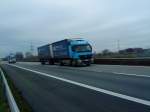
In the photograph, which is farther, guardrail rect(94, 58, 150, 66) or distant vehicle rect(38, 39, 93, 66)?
distant vehicle rect(38, 39, 93, 66)

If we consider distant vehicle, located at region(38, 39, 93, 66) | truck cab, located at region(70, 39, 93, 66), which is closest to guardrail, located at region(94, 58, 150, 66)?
truck cab, located at region(70, 39, 93, 66)

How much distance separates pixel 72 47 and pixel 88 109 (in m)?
34.0

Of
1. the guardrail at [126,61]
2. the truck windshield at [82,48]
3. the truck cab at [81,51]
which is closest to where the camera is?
the guardrail at [126,61]

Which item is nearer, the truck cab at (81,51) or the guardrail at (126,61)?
the guardrail at (126,61)

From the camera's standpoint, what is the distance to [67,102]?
1186 centimetres

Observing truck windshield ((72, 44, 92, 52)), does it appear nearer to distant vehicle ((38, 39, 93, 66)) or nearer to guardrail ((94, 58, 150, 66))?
distant vehicle ((38, 39, 93, 66))

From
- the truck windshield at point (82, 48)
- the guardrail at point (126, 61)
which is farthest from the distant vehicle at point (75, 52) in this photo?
the guardrail at point (126, 61)

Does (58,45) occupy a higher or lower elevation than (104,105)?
higher

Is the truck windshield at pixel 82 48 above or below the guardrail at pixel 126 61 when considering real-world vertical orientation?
above

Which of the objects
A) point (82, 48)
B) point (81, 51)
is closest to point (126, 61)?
point (81, 51)

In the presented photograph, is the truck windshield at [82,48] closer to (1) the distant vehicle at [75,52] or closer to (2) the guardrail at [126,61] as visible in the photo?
(1) the distant vehicle at [75,52]

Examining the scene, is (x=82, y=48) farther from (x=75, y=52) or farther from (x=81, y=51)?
(x=75, y=52)

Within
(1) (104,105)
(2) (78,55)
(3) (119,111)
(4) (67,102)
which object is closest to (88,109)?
(1) (104,105)

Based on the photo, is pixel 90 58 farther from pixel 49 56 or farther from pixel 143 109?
pixel 143 109
